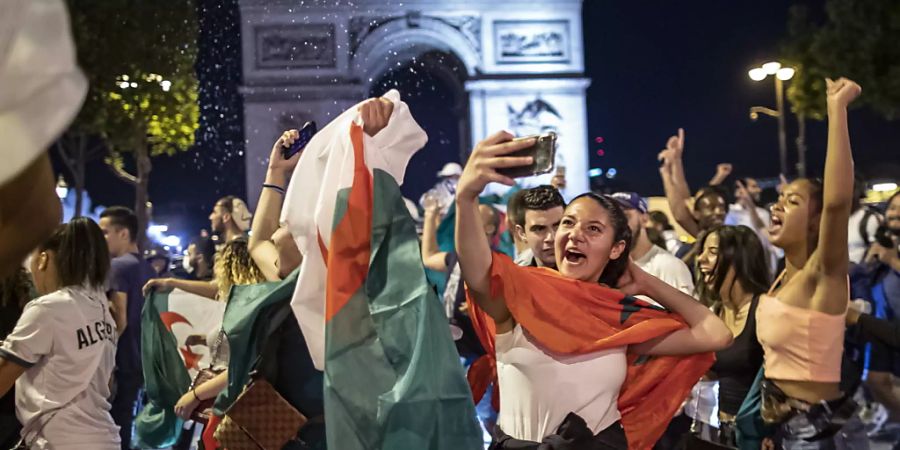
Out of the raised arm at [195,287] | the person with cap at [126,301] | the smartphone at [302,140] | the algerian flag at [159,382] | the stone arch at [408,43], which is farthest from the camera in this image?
the stone arch at [408,43]

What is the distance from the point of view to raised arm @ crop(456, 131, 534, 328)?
2.88m

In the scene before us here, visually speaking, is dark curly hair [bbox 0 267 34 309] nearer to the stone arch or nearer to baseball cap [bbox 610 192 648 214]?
baseball cap [bbox 610 192 648 214]

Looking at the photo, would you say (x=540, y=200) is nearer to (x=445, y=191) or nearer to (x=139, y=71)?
(x=445, y=191)

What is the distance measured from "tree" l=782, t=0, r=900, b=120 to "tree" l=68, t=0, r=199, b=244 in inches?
563

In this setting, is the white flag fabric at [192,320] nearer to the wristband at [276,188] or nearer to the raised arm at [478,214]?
the wristband at [276,188]

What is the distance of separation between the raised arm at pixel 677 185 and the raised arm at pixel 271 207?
385cm

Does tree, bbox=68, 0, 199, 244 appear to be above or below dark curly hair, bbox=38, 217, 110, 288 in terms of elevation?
above

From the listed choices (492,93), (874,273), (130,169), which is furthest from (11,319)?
(130,169)

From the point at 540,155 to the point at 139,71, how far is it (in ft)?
79.4

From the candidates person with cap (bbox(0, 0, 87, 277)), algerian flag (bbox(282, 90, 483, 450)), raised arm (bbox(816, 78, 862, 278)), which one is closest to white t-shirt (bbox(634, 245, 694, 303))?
raised arm (bbox(816, 78, 862, 278))

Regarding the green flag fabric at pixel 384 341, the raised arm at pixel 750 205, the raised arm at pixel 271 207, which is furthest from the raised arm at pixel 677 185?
the green flag fabric at pixel 384 341

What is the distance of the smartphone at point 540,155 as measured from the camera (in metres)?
2.80

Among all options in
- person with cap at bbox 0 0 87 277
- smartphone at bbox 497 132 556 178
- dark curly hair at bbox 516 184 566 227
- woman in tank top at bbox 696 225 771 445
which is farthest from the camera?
woman in tank top at bbox 696 225 771 445

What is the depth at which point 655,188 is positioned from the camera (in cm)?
5491
